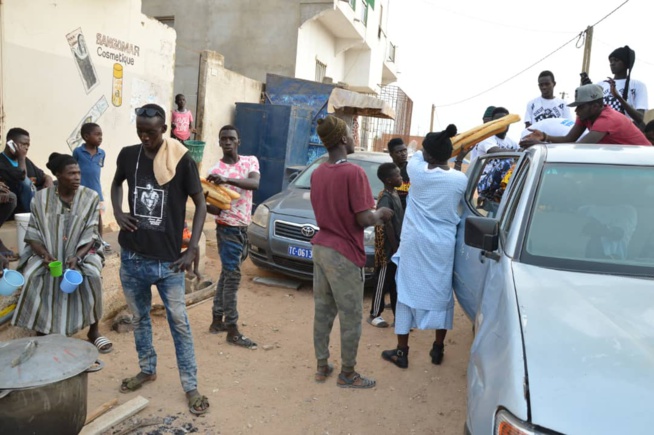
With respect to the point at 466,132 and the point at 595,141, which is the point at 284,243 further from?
the point at 595,141

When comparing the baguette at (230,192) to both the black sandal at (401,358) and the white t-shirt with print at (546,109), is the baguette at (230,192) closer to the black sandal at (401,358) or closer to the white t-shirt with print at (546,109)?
the black sandal at (401,358)

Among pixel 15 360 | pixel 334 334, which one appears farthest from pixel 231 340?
pixel 15 360

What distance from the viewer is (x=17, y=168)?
5.05 m

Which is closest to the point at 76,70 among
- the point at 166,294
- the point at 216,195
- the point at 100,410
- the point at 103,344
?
the point at 216,195

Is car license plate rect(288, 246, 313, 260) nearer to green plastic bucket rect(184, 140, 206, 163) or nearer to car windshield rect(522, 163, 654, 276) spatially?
car windshield rect(522, 163, 654, 276)

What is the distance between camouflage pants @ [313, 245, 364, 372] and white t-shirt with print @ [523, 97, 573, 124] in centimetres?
349

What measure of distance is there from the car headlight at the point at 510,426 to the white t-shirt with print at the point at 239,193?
306 centimetres

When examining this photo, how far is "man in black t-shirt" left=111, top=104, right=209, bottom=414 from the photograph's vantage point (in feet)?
10.8

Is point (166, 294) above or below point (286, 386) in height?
above

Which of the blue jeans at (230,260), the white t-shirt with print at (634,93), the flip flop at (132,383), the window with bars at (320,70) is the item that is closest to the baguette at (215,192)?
the blue jeans at (230,260)

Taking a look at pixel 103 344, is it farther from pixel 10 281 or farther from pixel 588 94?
pixel 588 94

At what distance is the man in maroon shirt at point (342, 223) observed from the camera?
140 inches

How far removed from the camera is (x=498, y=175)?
5086mm

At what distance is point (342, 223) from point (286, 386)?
4.47 feet
